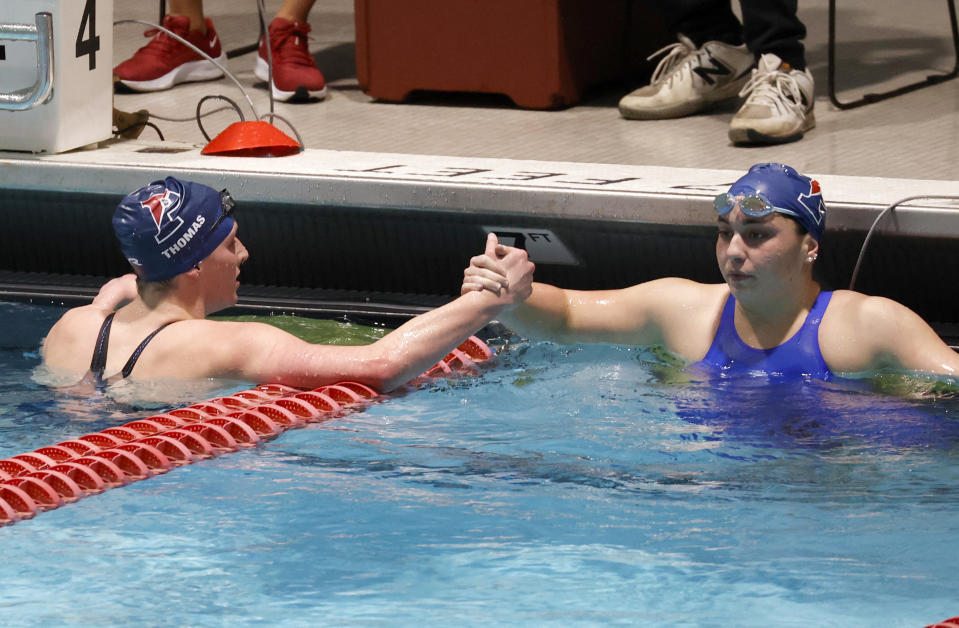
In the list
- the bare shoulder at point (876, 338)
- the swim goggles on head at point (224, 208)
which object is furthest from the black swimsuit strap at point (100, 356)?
the bare shoulder at point (876, 338)

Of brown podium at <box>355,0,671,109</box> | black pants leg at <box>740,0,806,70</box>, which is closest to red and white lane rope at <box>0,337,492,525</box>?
black pants leg at <box>740,0,806,70</box>

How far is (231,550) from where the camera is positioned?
2920 mm

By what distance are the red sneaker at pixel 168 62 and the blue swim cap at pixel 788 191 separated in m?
3.48

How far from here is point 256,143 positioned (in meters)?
4.82

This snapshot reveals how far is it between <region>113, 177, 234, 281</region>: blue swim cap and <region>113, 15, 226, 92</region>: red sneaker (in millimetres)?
2764

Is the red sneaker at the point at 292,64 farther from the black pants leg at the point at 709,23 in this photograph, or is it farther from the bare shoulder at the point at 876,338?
the bare shoulder at the point at 876,338

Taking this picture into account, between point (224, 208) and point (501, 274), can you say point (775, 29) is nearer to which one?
point (501, 274)

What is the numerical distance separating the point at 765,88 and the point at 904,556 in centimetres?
257

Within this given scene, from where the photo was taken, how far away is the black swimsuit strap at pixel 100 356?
143 inches

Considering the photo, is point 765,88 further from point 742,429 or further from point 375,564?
point 375,564

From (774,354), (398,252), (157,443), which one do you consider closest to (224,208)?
(157,443)

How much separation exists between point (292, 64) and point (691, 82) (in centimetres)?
181

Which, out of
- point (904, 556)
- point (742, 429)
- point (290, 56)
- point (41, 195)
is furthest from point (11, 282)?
point (904, 556)

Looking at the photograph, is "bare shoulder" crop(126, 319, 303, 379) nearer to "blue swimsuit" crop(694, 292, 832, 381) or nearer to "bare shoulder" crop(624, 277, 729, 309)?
"bare shoulder" crop(624, 277, 729, 309)
